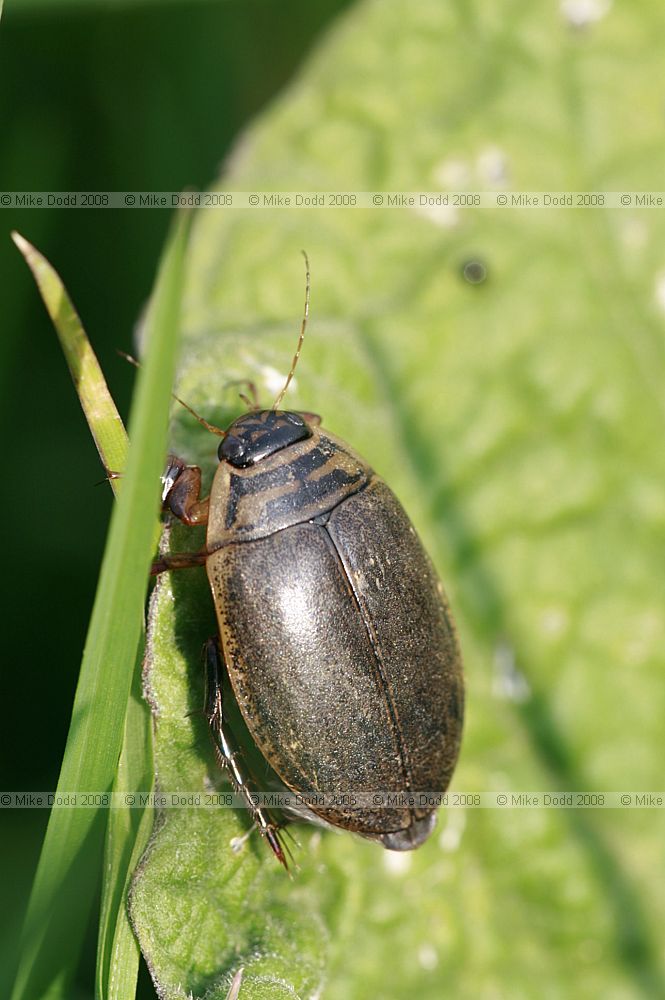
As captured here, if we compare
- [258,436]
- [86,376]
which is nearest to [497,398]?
[258,436]

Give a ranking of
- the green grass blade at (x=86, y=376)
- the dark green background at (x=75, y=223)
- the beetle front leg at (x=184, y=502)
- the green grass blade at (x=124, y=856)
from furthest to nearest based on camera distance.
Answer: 1. the dark green background at (x=75, y=223)
2. the beetle front leg at (x=184, y=502)
3. the green grass blade at (x=86, y=376)
4. the green grass blade at (x=124, y=856)

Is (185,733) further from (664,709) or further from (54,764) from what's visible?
(664,709)

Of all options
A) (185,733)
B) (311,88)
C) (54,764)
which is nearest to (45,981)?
(185,733)

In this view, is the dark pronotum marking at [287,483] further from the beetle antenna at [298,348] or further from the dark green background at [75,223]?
the dark green background at [75,223]

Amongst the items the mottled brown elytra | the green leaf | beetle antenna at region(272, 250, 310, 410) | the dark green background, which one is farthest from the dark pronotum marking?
the dark green background

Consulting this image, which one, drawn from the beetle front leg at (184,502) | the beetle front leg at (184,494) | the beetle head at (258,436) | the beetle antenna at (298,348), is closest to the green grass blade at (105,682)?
the beetle front leg at (184,502)
